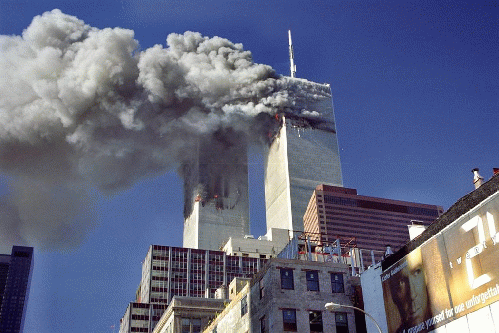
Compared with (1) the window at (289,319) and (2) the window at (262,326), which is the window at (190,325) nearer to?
(2) the window at (262,326)

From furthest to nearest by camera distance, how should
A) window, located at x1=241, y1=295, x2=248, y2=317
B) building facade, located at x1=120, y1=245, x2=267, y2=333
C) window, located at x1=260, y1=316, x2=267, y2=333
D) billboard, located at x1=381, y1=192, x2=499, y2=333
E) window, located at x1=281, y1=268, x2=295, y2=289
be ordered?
1. building facade, located at x1=120, y1=245, x2=267, y2=333
2. window, located at x1=241, y1=295, x2=248, y2=317
3. window, located at x1=281, y1=268, x2=295, y2=289
4. window, located at x1=260, y1=316, x2=267, y2=333
5. billboard, located at x1=381, y1=192, x2=499, y2=333

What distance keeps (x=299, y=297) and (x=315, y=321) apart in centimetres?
250

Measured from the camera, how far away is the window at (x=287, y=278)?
55562 mm

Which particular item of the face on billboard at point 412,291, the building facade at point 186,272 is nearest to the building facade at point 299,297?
the face on billboard at point 412,291

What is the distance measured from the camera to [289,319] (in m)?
54.0

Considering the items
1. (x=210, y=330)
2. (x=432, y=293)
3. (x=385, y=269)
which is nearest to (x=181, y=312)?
(x=210, y=330)

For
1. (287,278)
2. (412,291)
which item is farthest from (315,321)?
(412,291)

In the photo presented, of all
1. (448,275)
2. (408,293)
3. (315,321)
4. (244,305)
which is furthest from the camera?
(244,305)

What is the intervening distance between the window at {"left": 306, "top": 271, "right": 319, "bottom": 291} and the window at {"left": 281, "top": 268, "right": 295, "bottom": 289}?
1.69 metres

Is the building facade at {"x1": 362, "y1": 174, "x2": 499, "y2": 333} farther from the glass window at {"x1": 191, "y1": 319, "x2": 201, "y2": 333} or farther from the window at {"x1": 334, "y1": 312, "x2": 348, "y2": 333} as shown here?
the glass window at {"x1": 191, "y1": 319, "x2": 201, "y2": 333}

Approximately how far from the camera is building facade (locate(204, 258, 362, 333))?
54.2 metres

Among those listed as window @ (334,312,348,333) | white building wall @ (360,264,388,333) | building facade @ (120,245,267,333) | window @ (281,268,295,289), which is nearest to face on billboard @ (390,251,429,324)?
white building wall @ (360,264,388,333)

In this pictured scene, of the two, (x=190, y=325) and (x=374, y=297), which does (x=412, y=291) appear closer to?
(x=374, y=297)

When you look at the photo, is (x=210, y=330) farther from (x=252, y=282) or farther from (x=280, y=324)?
(x=280, y=324)
